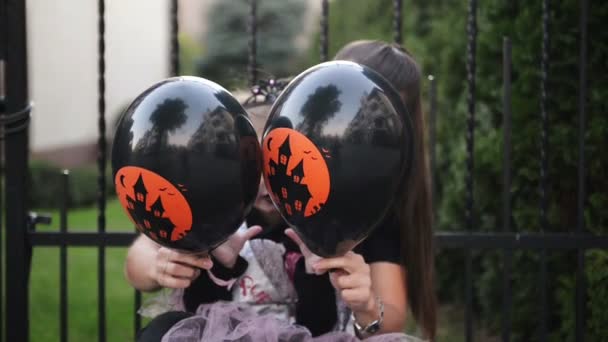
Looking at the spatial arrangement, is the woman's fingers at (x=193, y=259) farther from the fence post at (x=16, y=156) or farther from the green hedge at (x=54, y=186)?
the green hedge at (x=54, y=186)

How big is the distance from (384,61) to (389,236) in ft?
1.36

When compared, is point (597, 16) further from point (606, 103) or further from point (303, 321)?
point (303, 321)

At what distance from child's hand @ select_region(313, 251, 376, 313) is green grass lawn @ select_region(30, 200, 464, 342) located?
1.98m

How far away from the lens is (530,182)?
9.03ft

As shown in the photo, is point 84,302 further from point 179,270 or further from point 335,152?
point 335,152

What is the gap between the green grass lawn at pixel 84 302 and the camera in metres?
3.59

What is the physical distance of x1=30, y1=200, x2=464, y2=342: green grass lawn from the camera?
11.8 feet

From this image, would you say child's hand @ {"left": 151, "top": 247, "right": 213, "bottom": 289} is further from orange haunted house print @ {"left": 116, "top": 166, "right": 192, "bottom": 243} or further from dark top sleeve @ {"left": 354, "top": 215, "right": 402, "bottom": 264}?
dark top sleeve @ {"left": 354, "top": 215, "right": 402, "bottom": 264}

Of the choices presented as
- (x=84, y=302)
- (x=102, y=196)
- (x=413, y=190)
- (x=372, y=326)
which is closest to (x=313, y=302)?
(x=372, y=326)

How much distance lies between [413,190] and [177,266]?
0.59 meters

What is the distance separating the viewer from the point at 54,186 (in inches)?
306

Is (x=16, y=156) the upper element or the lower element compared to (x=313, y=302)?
upper

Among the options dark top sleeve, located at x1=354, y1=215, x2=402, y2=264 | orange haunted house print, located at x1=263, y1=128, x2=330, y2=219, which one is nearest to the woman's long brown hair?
dark top sleeve, located at x1=354, y1=215, x2=402, y2=264

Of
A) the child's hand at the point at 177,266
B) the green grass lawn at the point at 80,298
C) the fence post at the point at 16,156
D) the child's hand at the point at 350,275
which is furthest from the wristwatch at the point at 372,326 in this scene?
the green grass lawn at the point at 80,298
